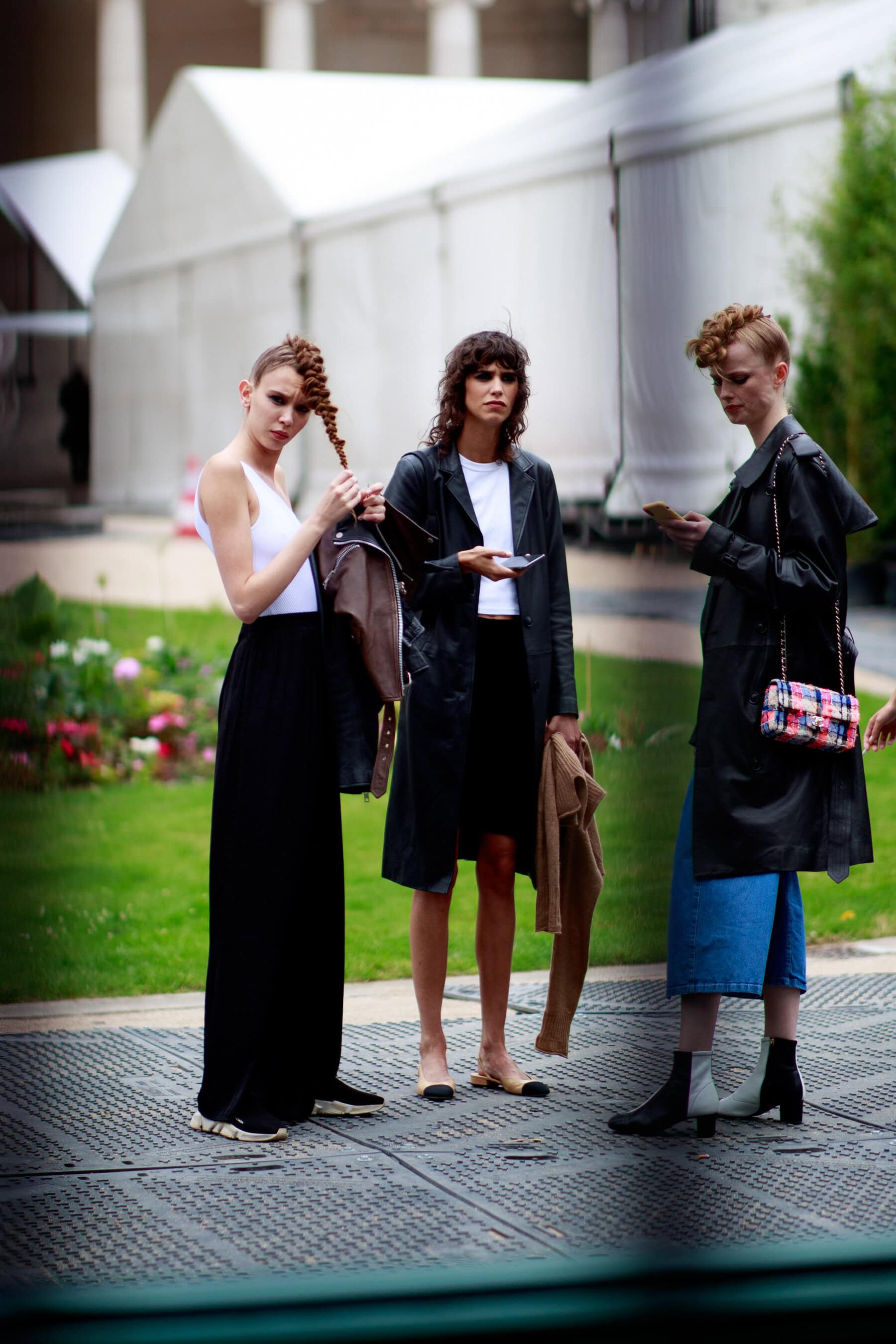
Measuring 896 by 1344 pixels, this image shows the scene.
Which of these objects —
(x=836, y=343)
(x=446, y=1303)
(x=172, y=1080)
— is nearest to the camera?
(x=446, y=1303)

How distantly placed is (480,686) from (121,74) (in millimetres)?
1436

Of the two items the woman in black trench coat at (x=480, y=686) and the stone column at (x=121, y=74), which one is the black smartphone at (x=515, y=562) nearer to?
the woman in black trench coat at (x=480, y=686)

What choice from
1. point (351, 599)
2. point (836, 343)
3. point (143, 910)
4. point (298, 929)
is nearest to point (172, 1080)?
point (298, 929)

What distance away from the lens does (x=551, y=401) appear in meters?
3.85

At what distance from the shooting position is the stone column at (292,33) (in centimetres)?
285

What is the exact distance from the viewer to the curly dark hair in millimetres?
3199

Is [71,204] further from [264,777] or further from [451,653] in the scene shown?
[264,777]

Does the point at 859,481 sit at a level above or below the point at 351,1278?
above

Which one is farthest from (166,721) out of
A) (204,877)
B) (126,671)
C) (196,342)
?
(196,342)

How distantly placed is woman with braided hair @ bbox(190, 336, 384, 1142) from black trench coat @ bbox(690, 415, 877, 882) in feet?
2.20

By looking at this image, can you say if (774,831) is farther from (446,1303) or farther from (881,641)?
(881,641)

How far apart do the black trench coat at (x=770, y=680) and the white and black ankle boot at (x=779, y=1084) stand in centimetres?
35

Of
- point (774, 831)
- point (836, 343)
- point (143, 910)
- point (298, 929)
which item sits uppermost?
point (836, 343)

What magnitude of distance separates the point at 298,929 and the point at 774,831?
0.89 m
